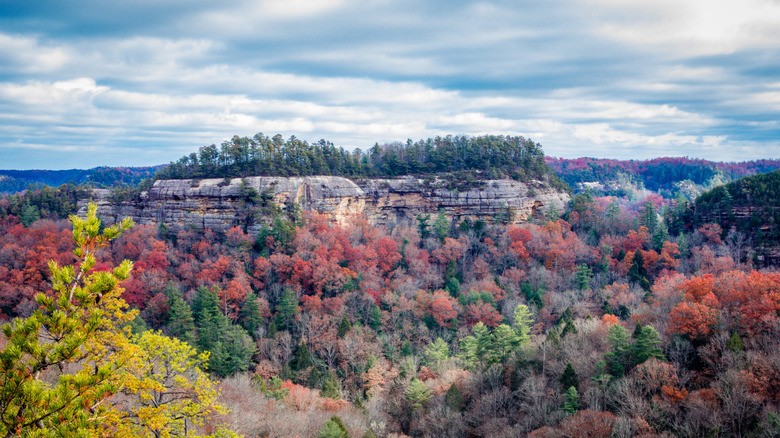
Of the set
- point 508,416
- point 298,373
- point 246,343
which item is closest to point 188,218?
point 246,343

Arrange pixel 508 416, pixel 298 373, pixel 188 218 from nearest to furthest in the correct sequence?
pixel 508 416
pixel 298 373
pixel 188 218

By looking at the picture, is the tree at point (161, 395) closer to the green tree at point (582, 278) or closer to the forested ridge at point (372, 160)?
the green tree at point (582, 278)

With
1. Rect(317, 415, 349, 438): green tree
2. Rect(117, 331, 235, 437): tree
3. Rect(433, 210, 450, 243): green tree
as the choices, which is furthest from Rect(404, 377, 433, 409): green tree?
Rect(433, 210, 450, 243): green tree

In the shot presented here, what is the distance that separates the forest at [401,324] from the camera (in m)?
9.70

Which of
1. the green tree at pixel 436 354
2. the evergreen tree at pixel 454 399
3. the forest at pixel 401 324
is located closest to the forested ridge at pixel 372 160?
the forest at pixel 401 324

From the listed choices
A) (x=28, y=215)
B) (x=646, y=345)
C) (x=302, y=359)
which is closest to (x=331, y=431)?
(x=302, y=359)

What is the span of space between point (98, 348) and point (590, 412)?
2110cm

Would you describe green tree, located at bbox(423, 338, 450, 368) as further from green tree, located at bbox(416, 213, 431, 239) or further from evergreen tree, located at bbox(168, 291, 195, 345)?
green tree, located at bbox(416, 213, 431, 239)

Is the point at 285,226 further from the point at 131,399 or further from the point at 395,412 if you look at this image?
the point at 131,399

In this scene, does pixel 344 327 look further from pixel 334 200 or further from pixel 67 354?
pixel 67 354

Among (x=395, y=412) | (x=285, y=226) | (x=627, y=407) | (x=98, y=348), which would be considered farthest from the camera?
(x=285, y=226)

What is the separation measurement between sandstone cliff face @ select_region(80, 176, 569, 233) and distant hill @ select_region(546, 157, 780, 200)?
207 ft

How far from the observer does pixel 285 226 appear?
182ft

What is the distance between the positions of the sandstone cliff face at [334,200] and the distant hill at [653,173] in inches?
2489
